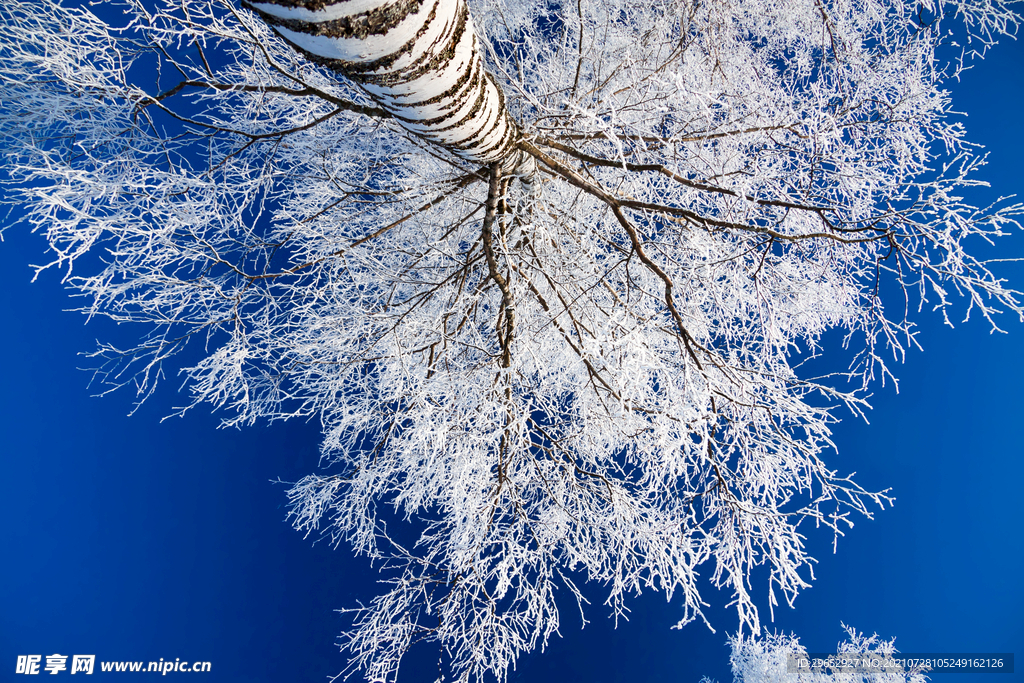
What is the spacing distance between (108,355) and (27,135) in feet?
5.58

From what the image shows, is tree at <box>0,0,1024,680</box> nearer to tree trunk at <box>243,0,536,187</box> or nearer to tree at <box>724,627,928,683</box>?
tree trunk at <box>243,0,536,187</box>

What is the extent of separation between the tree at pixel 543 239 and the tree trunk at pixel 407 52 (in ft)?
2.63

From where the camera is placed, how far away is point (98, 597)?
A: 10.7 ft

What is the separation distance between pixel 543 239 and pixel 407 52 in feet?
4.99

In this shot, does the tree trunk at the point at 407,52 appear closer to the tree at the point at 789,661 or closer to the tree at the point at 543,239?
the tree at the point at 543,239

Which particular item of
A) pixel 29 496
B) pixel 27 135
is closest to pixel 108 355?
pixel 29 496

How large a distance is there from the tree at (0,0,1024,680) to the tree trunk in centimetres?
80

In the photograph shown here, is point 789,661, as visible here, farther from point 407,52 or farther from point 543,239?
point 407,52

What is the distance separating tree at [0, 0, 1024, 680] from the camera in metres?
1.88

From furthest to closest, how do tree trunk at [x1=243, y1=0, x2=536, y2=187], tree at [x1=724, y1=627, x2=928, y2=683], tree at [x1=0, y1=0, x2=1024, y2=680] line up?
1. tree at [x1=724, y1=627, x2=928, y2=683]
2. tree at [x1=0, y1=0, x2=1024, y2=680]
3. tree trunk at [x1=243, y1=0, x2=536, y2=187]

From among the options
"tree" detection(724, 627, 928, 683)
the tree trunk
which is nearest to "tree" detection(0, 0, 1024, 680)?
the tree trunk

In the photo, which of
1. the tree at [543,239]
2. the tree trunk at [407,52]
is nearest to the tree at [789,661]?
the tree at [543,239]

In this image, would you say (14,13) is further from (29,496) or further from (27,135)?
(29,496)

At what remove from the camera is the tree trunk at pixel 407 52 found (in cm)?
55
